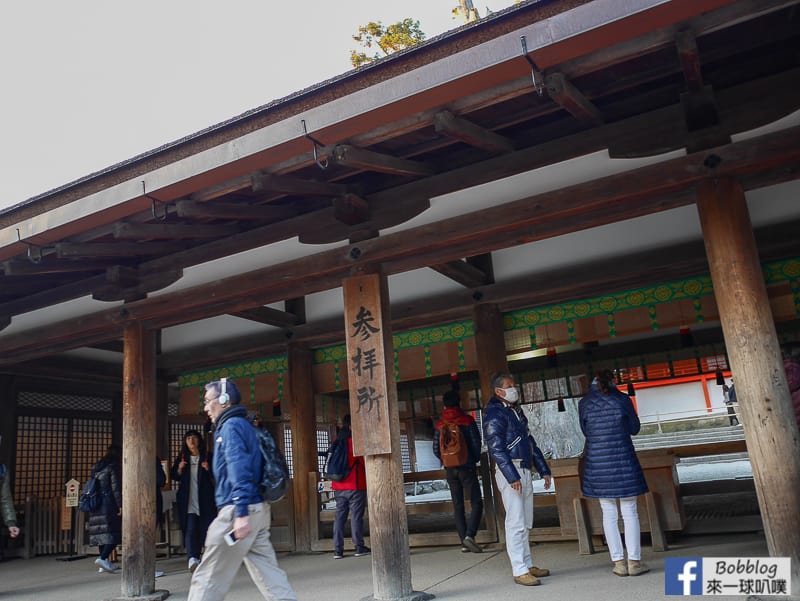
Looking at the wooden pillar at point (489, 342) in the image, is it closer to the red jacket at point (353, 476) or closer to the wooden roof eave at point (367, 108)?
the red jacket at point (353, 476)

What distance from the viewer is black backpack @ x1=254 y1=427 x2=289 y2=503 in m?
3.96

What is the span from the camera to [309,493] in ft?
29.0

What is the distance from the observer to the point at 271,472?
4012 millimetres

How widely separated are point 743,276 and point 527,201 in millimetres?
1595

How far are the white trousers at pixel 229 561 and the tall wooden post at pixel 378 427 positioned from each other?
1.27 m

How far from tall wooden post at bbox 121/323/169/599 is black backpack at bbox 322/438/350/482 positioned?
2099 millimetres

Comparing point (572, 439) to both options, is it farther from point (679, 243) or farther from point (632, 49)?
point (632, 49)

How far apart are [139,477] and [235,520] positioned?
3.19 metres

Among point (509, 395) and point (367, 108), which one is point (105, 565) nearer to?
point (509, 395)

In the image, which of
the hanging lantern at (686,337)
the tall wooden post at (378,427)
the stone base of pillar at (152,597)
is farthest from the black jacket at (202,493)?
the hanging lantern at (686,337)

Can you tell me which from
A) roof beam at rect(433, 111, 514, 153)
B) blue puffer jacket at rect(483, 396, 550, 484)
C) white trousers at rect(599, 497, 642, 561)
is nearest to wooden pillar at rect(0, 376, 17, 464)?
blue puffer jacket at rect(483, 396, 550, 484)

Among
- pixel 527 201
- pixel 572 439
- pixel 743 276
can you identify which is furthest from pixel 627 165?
pixel 572 439

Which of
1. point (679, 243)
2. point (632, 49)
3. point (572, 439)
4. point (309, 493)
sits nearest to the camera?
point (632, 49)

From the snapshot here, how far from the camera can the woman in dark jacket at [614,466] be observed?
5230 millimetres
